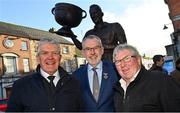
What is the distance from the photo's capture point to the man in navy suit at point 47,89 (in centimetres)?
344

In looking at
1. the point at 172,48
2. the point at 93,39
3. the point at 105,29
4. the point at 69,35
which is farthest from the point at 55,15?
the point at 172,48

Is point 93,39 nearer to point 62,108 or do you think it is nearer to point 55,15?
point 62,108

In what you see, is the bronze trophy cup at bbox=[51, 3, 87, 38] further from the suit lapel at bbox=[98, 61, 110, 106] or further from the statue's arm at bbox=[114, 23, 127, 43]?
the suit lapel at bbox=[98, 61, 110, 106]

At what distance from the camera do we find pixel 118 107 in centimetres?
332

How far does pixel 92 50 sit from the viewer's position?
3896 millimetres

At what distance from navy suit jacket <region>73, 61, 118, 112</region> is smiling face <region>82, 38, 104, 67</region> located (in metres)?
0.16

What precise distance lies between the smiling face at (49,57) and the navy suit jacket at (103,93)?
1.47 feet

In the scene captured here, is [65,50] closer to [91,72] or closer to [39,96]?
[91,72]

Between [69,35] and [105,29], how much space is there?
594 mm

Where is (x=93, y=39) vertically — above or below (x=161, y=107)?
above

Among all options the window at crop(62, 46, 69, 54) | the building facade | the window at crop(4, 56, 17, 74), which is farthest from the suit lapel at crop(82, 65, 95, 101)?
the window at crop(62, 46, 69, 54)

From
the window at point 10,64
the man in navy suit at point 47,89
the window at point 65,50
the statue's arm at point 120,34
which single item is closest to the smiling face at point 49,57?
the man in navy suit at point 47,89

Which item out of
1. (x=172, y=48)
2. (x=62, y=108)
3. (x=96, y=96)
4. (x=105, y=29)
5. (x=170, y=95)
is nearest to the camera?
(x=170, y=95)

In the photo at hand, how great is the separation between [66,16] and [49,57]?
6.59ft
